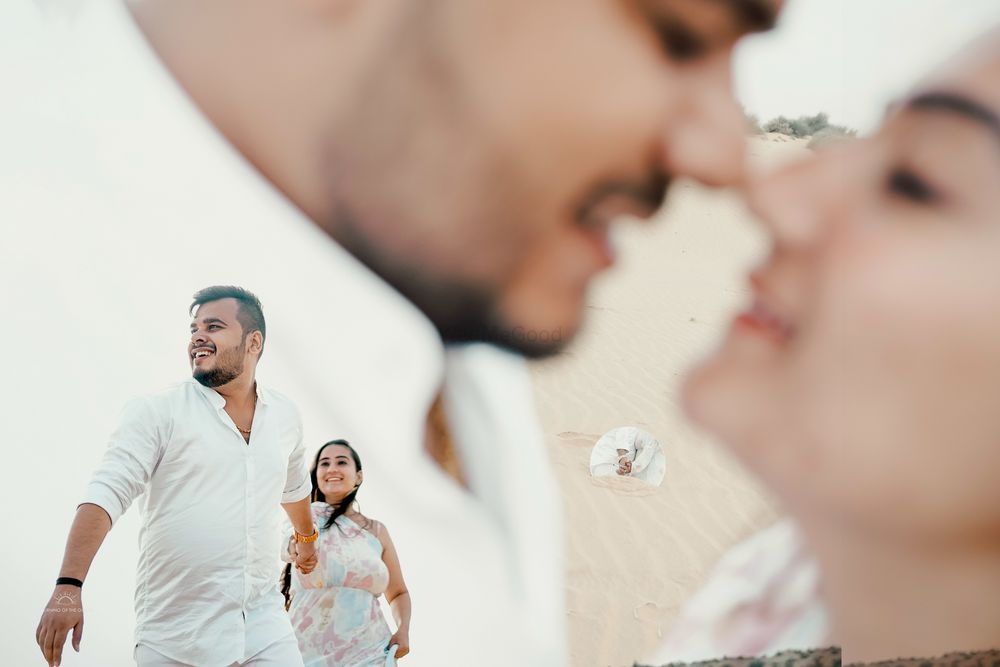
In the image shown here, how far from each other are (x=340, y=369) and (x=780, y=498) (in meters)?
1.31

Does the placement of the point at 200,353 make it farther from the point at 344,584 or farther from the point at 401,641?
the point at 401,641

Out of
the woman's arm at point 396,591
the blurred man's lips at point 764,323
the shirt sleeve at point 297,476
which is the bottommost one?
the woman's arm at point 396,591

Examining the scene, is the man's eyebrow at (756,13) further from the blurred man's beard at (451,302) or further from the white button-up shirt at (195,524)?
the white button-up shirt at (195,524)

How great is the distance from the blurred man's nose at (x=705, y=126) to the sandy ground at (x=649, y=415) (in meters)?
0.06

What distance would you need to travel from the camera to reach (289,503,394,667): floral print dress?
2.27m

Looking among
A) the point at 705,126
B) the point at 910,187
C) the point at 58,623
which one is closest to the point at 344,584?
the point at 58,623

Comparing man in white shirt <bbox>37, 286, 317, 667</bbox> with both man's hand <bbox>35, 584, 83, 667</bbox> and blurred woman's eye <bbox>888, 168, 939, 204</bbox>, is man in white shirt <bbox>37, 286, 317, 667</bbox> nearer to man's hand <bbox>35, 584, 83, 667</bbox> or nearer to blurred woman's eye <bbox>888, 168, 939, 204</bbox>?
man's hand <bbox>35, 584, 83, 667</bbox>

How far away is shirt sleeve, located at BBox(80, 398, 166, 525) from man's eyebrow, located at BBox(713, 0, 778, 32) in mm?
1906

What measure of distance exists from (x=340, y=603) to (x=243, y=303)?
0.83 m

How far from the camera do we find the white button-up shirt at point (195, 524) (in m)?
1.89

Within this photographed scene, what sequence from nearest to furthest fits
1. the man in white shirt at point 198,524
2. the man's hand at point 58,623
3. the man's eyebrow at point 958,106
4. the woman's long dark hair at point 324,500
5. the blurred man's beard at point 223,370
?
the man's hand at point 58,623, the man in white shirt at point 198,524, the blurred man's beard at point 223,370, the woman's long dark hair at point 324,500, the man's eyebrow at point 958,106

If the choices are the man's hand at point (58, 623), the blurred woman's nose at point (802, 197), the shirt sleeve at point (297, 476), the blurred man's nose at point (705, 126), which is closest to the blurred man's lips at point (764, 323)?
the blurred woman's nose at point (802, 197)

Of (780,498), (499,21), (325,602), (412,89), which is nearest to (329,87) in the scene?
(412,89)

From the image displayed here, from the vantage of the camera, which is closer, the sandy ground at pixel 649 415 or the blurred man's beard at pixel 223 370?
the blurred man's beard at pixel 223 370
